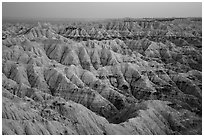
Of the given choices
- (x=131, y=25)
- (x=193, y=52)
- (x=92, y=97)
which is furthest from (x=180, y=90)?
(x=131, y=25)

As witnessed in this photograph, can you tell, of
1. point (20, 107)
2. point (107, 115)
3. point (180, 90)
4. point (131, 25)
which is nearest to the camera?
point (20, 107)

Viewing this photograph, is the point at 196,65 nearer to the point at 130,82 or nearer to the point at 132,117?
the point at 130,82

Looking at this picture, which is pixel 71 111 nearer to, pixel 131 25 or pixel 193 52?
pixel 193 52

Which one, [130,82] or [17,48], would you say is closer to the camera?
[130,82]

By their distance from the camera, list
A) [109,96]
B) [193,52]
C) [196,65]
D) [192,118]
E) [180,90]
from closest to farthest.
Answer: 1. [192,118]
2. [109,96]
3. [180,90]
4. [196,65]
5. [193,52]

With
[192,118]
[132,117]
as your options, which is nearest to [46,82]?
[132,117]

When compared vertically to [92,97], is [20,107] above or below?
above
